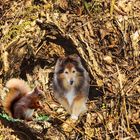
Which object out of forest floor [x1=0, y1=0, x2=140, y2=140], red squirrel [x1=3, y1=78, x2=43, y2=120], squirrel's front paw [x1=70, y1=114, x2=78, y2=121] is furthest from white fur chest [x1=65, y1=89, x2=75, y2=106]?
red squirrel [x1=3, y1=78, x2=43, y2=120]

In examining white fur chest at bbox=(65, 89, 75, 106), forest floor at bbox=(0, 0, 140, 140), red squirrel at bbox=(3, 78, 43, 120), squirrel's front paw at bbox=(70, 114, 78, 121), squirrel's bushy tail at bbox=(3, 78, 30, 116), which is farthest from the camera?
white fur chest at bbox=(65, 89, 75, 106)

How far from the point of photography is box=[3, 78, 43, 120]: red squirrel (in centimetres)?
612

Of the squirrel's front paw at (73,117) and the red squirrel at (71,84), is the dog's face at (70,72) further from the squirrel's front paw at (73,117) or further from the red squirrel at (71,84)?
the squirrel's front paw at (73,117)

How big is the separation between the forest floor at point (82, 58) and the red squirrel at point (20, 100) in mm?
122

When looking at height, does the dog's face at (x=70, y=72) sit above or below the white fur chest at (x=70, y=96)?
above

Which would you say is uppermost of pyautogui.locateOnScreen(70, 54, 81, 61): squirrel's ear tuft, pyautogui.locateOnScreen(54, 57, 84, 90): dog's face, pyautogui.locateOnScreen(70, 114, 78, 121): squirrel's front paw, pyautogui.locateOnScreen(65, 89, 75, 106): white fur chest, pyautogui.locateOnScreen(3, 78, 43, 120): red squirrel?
pyautogui.locateOnScreen(70, 54, 81, 61): squirrel's ear tuft

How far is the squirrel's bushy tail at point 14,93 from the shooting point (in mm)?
6234

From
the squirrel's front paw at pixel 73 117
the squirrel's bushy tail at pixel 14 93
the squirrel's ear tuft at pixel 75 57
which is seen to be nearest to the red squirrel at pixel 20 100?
the squirrel's bushy tail at pixel 14 93

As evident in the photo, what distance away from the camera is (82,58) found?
6715 millimetres

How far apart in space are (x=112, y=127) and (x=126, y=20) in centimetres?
127

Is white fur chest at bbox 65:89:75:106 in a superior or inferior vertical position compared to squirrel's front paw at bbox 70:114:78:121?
superior

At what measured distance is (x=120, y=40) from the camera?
6836mm

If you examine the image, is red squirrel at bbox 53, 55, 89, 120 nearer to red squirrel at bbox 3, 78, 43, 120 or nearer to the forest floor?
the forest floor

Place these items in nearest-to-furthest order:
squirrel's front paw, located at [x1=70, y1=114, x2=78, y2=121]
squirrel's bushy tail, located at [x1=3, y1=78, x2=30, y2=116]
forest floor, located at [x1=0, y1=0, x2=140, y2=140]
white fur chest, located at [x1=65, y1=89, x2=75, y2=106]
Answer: squirrel's bushy tail, located at [x1=3, y1=78, x2=30, y2=116]
forest floor, located at [x1=0, y1=0, x2=140, y2=140]
squirrel's front paw, located at [x1=70, y1=114, x2=78, y2=121]
white fur chest, located at [x1=65, y1=89, x2=75, y2=106]
